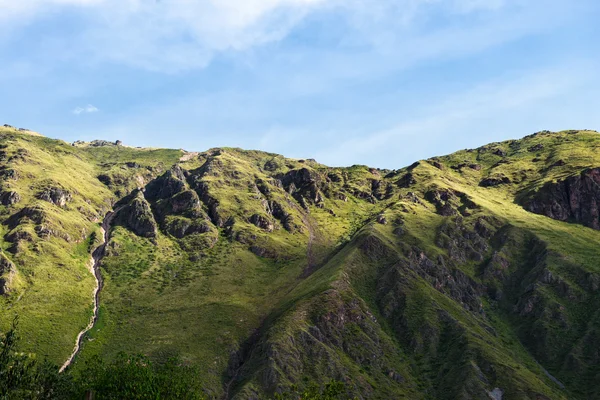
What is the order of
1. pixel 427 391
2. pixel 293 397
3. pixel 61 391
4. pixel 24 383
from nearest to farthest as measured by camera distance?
pixel 24 383 < pixel 61 391 < pixel 293 397 < pixel 427 391

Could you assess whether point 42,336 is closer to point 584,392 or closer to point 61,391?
point 61,391

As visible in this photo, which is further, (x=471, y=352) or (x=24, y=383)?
(x=471, y=352)

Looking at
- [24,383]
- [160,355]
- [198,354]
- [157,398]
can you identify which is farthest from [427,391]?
[24,383]

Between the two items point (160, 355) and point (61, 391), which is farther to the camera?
point (160, 355)

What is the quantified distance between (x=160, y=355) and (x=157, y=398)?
12784cm

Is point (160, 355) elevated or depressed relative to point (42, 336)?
depressed

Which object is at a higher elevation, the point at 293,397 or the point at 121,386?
the point at 121,386

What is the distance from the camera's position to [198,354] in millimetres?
186625

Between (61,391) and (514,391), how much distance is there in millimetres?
159734

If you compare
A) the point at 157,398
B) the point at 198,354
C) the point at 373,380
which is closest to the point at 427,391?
the point at 373,380

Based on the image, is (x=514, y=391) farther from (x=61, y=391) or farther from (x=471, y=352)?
(x=61, y=391)

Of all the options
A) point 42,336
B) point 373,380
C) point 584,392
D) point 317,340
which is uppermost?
point 42,336

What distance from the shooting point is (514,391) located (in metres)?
172

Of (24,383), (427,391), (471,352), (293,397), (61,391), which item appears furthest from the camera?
(471,352)
